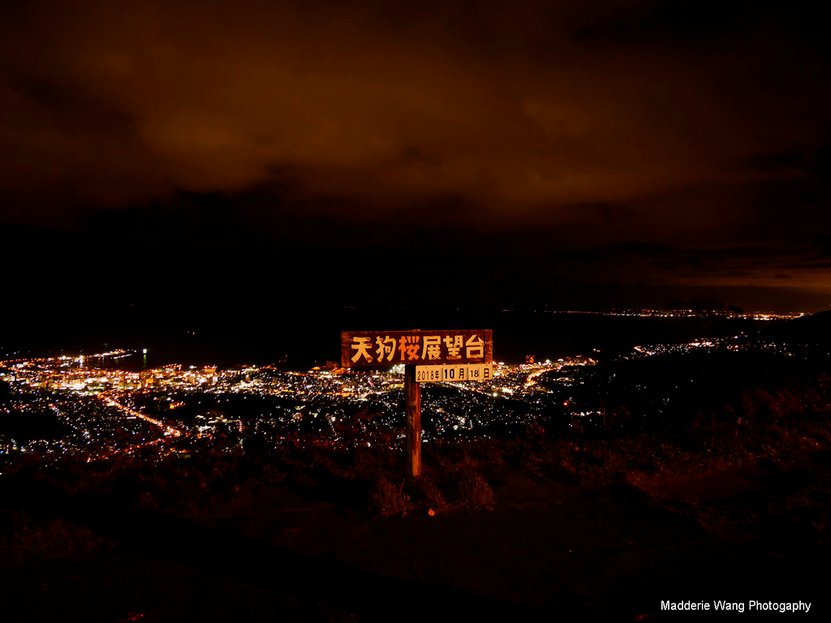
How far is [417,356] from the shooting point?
6.66 metres

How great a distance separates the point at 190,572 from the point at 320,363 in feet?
135

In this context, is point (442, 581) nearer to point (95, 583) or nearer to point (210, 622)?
point (210, 622)

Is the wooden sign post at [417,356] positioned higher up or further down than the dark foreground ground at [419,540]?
higher up

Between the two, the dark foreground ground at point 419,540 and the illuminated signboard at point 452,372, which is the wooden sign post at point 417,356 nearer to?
the illuminated signboard at point 452,372

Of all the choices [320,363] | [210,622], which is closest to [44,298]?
[320,363]

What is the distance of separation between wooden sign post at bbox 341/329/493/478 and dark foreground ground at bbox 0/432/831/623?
1.06 meters

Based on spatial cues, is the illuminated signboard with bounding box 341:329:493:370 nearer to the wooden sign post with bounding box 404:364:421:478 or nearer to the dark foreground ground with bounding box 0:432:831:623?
the wooden sign post with bounding box 404:364:421:478

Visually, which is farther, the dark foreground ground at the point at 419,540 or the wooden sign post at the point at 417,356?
the wooden sign post at the point at 417,356

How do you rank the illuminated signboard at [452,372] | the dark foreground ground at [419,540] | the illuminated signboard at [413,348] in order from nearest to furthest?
the dark foreground ground at [419,540] < the illuminated signboard at [413,348] < the illuminated signboard at [452,372]

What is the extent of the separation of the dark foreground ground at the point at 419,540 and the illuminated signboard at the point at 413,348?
1.64 m

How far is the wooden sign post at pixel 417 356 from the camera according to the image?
6.45m

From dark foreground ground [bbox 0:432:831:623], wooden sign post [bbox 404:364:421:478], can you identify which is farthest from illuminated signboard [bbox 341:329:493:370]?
dark foreground ground [bbox 0:432:831:623]

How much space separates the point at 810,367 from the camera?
20.8 meters

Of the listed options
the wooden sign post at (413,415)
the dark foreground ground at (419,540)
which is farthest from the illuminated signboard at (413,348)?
the dark foreground ground at (419,540)
